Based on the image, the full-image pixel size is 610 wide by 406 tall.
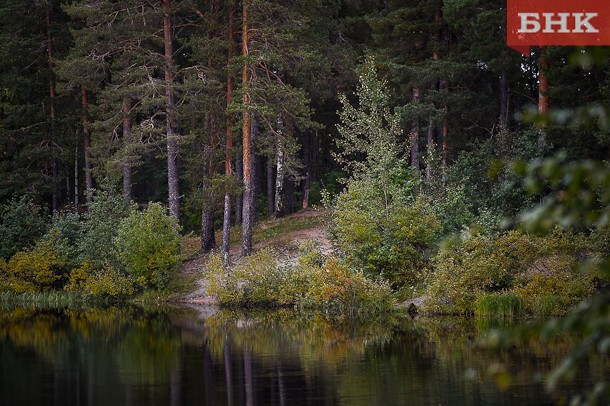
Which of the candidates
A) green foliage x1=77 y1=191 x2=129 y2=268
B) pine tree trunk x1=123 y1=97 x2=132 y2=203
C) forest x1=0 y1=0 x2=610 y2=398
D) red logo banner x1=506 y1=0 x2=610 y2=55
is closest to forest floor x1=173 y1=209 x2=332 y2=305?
forest x1=0 y1=0 x2=610 y2=398

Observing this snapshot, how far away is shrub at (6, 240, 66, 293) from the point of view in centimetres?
4175

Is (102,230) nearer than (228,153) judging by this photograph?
No

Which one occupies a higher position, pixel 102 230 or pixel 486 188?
pixel 486 188

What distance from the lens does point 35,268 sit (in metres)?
42.0

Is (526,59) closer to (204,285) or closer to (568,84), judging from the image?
(568,84)

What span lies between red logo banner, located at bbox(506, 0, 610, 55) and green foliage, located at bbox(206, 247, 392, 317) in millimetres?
10307

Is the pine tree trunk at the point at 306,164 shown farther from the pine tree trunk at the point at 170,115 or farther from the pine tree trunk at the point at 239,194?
the pine tree trunk at the point at 170,115

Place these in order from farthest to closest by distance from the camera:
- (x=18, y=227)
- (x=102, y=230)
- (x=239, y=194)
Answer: (x=239, y=194), (x=18, y=227), (x=102, y=230)

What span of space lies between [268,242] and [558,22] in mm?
18594

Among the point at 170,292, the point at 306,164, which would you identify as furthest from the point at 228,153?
the point at 306,164

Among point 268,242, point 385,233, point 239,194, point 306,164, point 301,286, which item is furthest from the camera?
point 306,164

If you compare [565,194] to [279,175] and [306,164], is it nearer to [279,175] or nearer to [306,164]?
[279,175]

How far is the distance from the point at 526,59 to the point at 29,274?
24.3 metres

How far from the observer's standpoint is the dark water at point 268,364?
674 inches
